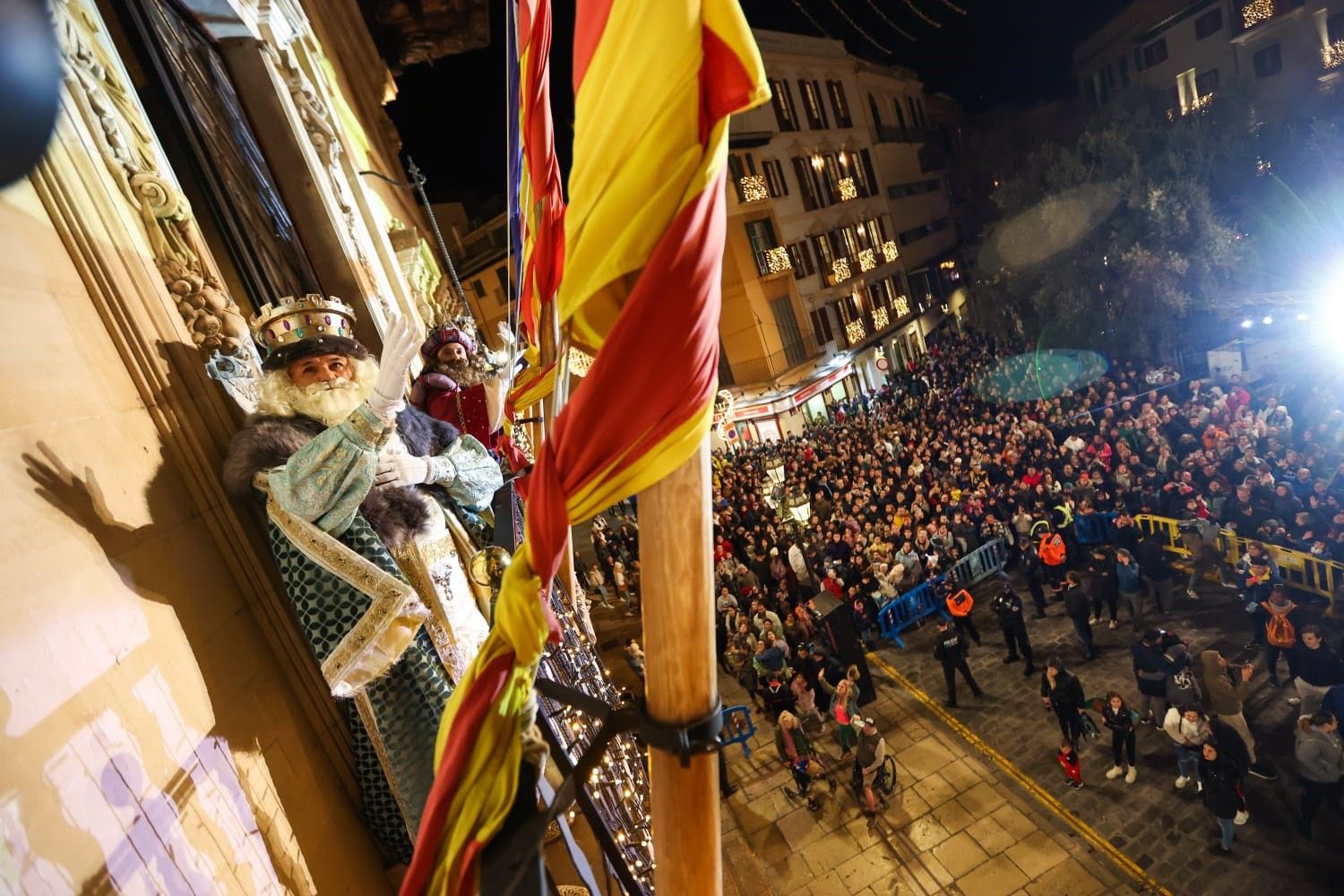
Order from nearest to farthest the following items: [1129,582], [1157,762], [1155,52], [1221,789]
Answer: [1221,789], [1157,762], [1129,582], [1155,52]

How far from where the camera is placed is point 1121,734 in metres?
8.06

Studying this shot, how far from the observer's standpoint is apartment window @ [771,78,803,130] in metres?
31.8

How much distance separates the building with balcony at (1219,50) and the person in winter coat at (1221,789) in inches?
904

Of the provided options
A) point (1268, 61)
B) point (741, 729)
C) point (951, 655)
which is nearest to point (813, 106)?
point (1268, 61)

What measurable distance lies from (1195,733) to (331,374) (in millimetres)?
9162

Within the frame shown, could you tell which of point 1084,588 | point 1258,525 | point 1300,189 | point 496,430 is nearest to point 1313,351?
point 1300,189

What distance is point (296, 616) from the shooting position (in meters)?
3.58

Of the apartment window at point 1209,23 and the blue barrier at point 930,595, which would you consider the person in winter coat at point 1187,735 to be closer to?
the blue barrier at point 930,595

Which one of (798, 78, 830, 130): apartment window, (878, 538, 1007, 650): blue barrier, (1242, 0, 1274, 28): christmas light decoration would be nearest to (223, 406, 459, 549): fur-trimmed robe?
(878, 538, 1007, 650): blue barrier

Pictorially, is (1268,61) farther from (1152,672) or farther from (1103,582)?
(1152,672)

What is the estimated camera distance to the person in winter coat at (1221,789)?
269 inches

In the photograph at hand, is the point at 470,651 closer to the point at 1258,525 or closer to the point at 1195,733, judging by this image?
the point at 1195,733

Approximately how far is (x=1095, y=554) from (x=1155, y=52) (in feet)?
103

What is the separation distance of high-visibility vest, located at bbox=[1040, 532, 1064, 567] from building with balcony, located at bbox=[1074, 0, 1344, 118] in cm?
1874
